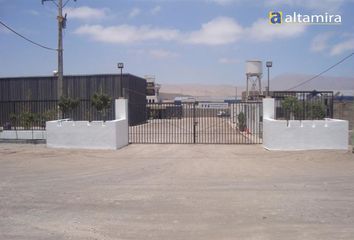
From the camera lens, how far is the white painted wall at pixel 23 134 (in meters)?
23.1

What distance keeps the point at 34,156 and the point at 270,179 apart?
10.4 metres

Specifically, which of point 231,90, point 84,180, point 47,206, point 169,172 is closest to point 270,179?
point 169,172

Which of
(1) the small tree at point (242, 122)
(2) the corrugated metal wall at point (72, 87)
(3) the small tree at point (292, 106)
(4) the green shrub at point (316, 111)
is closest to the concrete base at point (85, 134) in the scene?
(3) the small tree at point (292, 106)

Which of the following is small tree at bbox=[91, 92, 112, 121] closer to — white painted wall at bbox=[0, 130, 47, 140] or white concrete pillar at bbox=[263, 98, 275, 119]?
white painted wall at bbox=[0, 130, 47, 140]

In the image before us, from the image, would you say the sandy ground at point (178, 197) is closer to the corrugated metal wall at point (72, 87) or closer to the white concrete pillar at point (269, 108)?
the white concrete pillar at point (269, 108)

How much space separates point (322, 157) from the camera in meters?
17.3

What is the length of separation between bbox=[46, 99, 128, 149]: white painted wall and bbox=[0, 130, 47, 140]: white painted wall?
215 centimetres

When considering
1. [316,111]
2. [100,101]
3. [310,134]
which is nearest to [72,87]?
[100,101]

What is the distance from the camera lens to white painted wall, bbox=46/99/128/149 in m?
20.2

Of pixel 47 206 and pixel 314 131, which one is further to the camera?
pixel 314 131

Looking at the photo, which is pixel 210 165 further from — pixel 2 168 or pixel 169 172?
pixel 2 168

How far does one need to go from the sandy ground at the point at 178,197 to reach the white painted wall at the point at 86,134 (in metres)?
2.39

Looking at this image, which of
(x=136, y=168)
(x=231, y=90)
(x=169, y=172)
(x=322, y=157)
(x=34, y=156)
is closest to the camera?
(x=169, y=172)

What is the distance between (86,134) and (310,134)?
9893 millimetres
